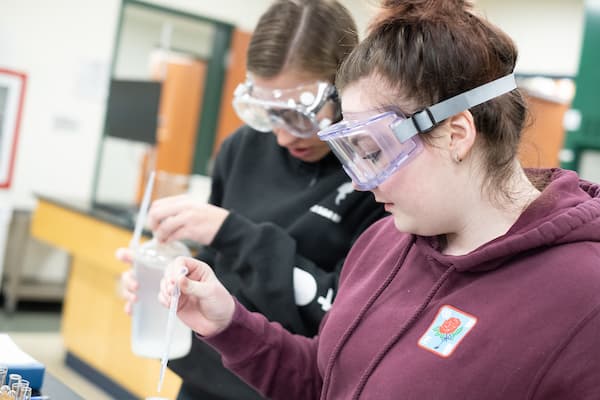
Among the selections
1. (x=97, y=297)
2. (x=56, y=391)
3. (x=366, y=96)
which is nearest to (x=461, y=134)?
(x=366, y=96)

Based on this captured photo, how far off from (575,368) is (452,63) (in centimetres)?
42

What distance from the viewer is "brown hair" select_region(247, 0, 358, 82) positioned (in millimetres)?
1512

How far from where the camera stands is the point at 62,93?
598 centimetres

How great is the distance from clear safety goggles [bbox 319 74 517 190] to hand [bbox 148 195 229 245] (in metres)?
0.44

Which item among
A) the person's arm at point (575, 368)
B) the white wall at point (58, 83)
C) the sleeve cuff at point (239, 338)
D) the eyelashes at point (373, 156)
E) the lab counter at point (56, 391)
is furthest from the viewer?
the white wall at point (58, 83)

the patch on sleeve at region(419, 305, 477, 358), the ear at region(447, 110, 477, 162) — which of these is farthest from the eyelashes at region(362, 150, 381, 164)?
the patch on sleeve at region(419, 305, 477, 358)

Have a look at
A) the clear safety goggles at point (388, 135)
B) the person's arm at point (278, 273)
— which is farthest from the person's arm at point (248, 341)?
the clear safety goggles at point (388, 135)

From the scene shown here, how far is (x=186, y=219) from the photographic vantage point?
4.95 ft

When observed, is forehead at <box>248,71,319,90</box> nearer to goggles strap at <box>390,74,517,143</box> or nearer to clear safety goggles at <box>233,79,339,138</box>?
clear safety goggles at <box>233,79,339,138</box>

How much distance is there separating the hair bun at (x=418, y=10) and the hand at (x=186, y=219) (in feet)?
1.85

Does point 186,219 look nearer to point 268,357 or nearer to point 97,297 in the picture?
point 268,357

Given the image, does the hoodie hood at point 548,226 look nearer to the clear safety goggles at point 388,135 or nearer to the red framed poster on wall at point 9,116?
the clear safety goggles at point 388,135

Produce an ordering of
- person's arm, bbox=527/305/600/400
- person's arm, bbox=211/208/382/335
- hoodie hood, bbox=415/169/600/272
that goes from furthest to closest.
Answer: person's arm, bbox=211/208/382/335
hoodie hood, bbox=415/169/600/272
person's arm, bbox=527/305/600/400

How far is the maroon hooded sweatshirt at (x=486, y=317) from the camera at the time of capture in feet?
2.95
